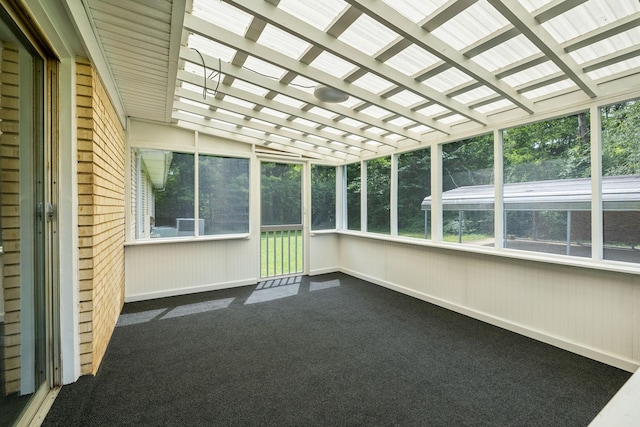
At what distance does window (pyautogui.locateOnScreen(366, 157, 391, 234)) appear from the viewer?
4852 millimetres

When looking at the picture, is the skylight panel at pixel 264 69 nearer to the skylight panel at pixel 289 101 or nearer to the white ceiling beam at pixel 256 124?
the skylight panel at pixel 289 101

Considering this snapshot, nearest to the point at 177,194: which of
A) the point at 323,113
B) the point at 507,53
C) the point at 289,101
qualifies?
the point at 289,101

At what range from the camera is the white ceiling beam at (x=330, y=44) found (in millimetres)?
1729

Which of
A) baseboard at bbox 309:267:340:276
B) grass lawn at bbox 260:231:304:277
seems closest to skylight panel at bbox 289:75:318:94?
grass lawn at bbox 260:231:304:277

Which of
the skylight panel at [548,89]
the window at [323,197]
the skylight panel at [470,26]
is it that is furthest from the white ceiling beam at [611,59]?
the window at [323,197]

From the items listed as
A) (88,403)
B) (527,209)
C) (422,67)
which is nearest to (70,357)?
(88,403)

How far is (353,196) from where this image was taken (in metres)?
5.61

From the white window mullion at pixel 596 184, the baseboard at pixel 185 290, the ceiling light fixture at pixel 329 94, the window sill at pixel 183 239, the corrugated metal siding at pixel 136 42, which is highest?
the corrugated metal siding at pixel 136 42

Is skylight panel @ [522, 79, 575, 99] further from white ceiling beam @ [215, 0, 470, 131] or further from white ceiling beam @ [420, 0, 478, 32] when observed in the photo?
white ceiling beam @ [420, 0, 478, 32]

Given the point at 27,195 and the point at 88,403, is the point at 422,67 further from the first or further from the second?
the point at 88,403

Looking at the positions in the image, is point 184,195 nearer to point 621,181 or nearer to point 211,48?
point 211,48

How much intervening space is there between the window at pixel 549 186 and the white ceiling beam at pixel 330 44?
97cm

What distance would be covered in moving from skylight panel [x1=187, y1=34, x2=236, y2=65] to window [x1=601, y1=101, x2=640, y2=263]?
334 cm

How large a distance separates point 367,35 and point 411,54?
0.43 metres
